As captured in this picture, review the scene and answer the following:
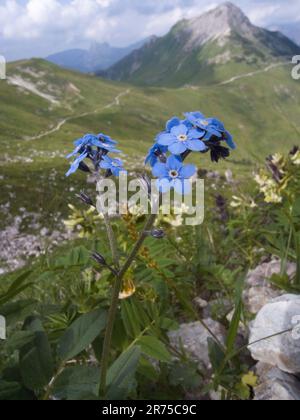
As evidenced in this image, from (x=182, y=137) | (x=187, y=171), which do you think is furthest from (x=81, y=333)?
(x=182, y=137)

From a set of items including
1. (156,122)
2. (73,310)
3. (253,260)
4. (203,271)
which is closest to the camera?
(73,310)

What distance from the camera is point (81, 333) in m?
3.13

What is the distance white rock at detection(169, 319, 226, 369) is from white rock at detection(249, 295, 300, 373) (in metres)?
0.58

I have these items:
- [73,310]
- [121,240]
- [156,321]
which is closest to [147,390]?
[156,321]

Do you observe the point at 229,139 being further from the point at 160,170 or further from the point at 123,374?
the point at 123,374

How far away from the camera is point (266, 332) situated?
4.05 meters

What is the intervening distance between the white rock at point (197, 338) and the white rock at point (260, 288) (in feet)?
2.09

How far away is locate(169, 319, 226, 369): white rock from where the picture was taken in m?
4.59

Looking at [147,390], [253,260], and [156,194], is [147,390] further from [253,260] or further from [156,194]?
[253,260]

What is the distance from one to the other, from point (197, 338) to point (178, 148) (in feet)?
9.72

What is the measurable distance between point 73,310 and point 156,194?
207 centimetres

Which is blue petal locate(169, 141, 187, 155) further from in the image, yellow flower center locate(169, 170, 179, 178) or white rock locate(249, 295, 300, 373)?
white rock locate(249, 295, 300, 373)

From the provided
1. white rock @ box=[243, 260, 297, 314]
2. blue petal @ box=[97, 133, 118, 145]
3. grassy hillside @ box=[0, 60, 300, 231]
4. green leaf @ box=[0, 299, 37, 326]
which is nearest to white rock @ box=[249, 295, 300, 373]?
white rock @ box=[243, 260, 297, 314]

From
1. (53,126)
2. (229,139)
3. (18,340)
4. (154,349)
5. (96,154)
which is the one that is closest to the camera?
(229,139)
